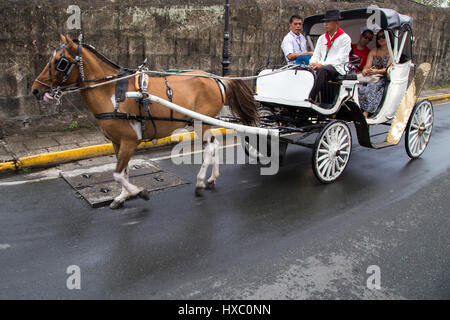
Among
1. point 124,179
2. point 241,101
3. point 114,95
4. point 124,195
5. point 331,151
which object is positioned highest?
point 114,95

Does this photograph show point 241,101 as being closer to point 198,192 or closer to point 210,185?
point 210,185

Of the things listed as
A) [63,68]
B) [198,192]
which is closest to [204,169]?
[198,192]

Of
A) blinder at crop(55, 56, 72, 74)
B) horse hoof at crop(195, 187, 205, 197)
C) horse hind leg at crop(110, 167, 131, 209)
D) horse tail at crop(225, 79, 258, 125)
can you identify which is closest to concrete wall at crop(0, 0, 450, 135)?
horse tail at crop(225, 79, 258, 125)

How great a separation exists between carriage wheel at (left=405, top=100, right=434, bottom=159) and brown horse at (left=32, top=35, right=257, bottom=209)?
3528mm

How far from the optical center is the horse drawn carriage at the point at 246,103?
4363 mm

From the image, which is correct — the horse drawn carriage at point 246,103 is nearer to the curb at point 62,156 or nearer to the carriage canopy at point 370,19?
the carriage canopy at point 370,19

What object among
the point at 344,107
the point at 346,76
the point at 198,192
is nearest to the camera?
the point at 198,192

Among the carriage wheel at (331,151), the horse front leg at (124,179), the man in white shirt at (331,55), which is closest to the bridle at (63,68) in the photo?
the horse front leg at (124,179)

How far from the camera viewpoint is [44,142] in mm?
7281

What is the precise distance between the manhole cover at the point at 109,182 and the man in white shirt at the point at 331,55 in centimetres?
247

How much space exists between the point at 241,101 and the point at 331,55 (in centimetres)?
155

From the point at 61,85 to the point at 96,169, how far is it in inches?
82.0

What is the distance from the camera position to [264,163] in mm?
6473
